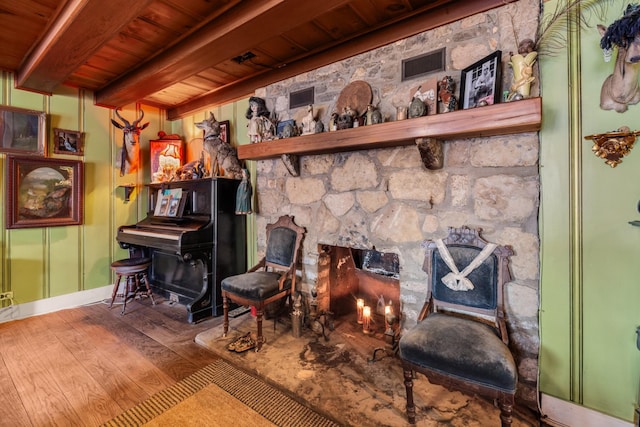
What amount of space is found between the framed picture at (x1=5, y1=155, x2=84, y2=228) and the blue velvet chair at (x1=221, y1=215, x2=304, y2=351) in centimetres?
226

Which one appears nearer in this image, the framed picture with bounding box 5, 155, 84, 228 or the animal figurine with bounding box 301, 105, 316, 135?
the animal figurine with bounding box 301, 105, 316, 135

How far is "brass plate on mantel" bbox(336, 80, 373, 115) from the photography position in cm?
226

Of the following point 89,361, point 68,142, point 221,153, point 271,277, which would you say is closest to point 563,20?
point 271,277

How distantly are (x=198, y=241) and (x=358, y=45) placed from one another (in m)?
2.36

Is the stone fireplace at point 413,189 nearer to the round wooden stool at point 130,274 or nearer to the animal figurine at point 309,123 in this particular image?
the animal figurine at point 309,123

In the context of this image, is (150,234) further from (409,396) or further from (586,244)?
(586,244)

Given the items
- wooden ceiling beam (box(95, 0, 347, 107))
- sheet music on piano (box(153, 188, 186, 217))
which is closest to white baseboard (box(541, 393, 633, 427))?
wooden ceiling beam (box(95, 0, 347, 107))

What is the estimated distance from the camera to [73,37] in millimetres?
2080

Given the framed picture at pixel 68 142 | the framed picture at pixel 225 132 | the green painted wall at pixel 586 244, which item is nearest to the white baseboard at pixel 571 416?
the green painted wall at pixel 586 244

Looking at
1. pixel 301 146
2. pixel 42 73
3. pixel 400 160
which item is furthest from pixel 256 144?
pixel 42 73

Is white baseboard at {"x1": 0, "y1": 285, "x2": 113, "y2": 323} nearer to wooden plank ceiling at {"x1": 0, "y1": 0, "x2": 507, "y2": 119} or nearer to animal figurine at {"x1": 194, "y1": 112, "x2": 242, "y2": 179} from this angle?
animal figurine at {"x1": 194, "y1": 112, "x2": 242, "y2": 179}

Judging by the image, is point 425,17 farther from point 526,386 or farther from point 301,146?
point 526,386

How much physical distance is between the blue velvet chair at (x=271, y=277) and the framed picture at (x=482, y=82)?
1.69 meters

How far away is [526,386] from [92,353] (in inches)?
125
